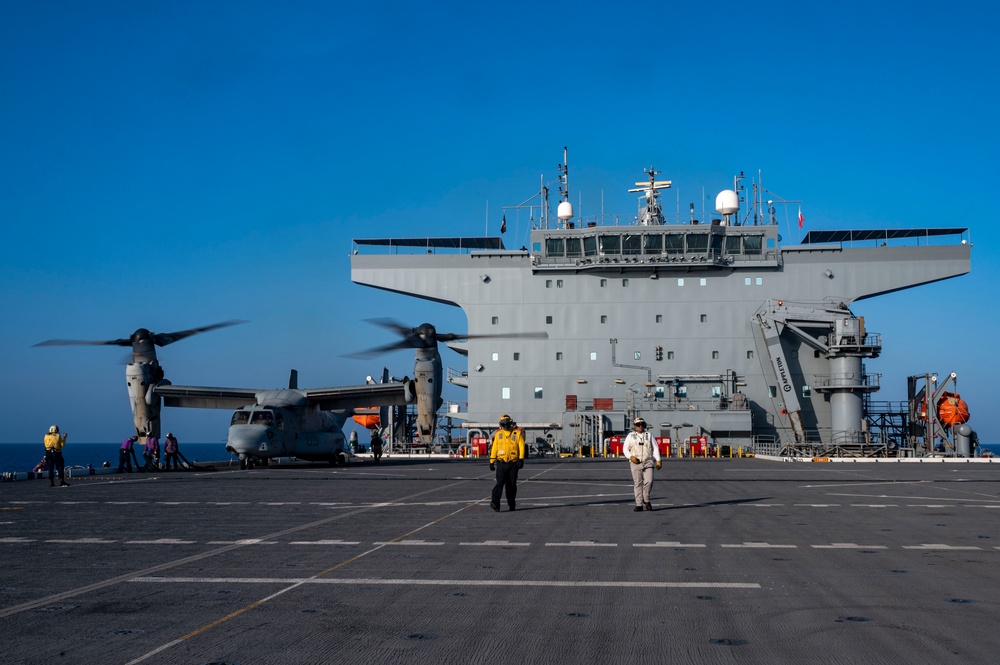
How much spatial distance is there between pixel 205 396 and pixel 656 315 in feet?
81.9

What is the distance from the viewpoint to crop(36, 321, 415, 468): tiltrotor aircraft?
113 feet

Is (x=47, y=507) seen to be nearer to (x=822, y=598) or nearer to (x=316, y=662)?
(x=316, y=662)

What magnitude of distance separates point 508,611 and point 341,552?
12.6 ft

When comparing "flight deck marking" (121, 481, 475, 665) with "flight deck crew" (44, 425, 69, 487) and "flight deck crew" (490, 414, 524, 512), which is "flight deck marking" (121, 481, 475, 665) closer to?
"flight deck crew" (490, 414, 524, 512)

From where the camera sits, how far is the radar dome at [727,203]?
51.9 m

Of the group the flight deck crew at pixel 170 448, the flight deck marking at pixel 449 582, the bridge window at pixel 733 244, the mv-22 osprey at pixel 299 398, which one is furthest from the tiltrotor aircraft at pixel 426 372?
the flight deck marking at pixel 449 582

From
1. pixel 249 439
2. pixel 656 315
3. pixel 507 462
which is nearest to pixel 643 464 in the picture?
pixel 507 462

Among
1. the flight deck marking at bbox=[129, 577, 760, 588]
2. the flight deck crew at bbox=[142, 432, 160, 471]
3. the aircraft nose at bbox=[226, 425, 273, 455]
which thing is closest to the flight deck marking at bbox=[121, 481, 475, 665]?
the flight deck marking at bbox=[129, 577, 760, 588]

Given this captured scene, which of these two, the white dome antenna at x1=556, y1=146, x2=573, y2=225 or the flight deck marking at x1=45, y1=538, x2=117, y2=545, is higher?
the white dome antenna at x1=556, y1=146, x2=573, y2=225

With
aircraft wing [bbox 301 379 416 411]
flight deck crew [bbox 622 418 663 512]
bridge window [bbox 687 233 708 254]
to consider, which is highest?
bridge window [bbox 687 233 708 254]

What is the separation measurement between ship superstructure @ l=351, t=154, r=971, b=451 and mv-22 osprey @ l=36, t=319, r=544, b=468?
10.4m

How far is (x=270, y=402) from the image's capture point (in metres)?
35.6

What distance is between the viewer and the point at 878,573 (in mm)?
8602

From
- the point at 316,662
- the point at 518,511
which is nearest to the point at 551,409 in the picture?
the point at 518,511
